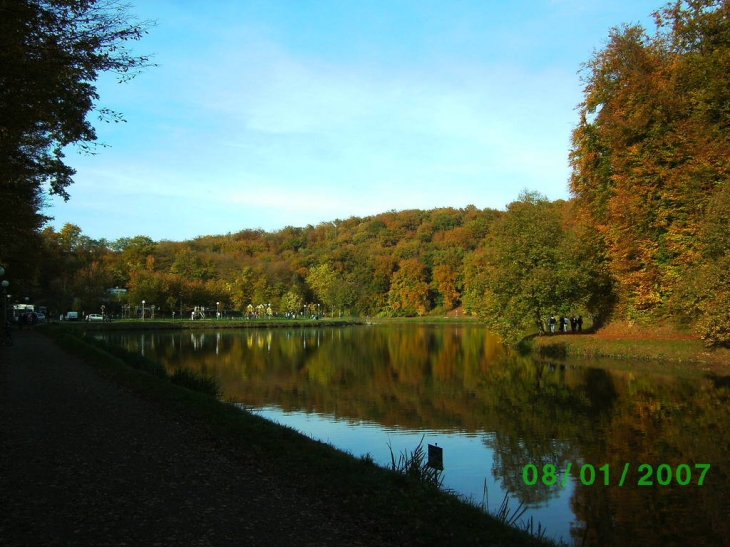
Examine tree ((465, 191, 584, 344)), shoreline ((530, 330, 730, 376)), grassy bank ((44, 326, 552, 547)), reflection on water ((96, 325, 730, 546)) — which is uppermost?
tree ((465, 191, 584, 344))

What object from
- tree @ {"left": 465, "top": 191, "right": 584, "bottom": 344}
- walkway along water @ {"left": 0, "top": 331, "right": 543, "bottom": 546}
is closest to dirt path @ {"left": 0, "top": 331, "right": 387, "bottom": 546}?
walkway along water @ {"left": 0, "top": 331, "right": 543, "bottom": 546}

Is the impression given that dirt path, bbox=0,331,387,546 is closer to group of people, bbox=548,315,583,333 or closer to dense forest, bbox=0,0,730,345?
dense forest, bbox=0,0,730,345

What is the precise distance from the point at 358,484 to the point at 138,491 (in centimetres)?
221

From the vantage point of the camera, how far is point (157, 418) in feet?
30.1

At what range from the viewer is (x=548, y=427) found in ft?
38.8

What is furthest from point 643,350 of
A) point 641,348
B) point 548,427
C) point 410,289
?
point 410,289

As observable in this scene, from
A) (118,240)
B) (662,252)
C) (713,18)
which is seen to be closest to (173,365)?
(662,252)

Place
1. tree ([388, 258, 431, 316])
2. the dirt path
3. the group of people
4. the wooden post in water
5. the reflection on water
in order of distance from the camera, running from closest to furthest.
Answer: the dirt path < the reflection on water < the wooden post in water < the group of people < tree ([388, 258, 431, 316])

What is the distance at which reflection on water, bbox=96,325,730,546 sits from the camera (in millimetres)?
7129

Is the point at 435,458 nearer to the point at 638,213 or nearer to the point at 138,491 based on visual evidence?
the point at 138,491

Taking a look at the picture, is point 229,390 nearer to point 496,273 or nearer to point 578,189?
point 496,273

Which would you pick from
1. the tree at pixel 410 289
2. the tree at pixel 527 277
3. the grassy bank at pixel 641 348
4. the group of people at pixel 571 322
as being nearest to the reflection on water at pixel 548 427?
the grassy bank at pixel 641 348

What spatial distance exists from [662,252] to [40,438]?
23205mm

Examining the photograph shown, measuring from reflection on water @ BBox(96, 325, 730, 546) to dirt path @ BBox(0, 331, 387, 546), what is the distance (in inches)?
121
